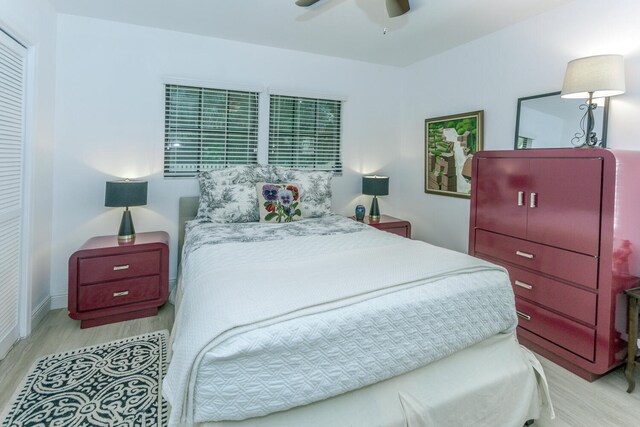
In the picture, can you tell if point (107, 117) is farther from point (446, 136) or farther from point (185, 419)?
point (446, 136)

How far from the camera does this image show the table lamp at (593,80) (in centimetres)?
209

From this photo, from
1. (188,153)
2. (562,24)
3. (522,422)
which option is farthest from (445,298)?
(188,153)

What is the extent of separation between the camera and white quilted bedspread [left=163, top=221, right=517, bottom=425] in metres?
1.09

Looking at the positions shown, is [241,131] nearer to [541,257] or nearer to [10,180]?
[10,180]

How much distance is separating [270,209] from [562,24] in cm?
276

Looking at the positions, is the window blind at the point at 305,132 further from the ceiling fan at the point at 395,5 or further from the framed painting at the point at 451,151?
the ceiling fan at the point at 395,5

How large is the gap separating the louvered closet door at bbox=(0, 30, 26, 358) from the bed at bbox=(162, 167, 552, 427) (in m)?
1.28

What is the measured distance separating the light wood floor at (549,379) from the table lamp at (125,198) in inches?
28.6

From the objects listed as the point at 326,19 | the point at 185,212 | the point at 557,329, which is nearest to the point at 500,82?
the point at 326,19

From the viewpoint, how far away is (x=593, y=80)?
7.00ft

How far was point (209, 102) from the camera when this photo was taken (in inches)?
131

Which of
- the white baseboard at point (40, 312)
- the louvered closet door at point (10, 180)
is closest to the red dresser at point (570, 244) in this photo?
the louvered closet door at point (10, 180)

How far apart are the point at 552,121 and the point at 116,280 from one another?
365 centimetres

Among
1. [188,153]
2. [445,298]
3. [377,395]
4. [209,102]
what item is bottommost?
[377,395]
